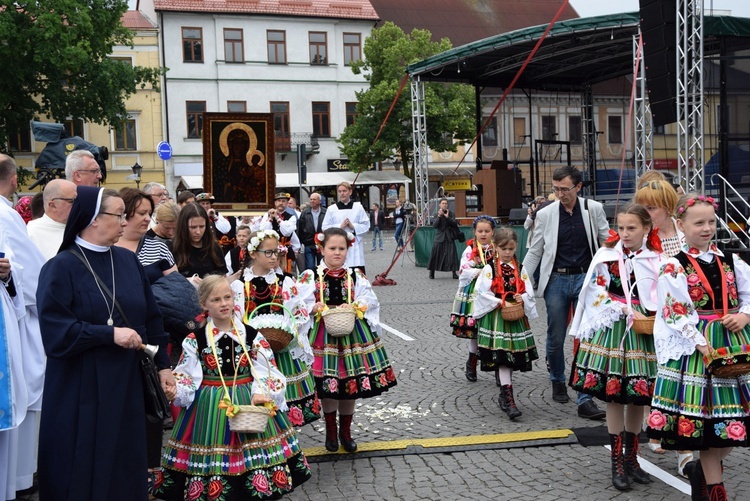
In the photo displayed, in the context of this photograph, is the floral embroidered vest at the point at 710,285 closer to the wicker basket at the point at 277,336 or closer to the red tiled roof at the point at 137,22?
the wicker basket at the point at 277,336

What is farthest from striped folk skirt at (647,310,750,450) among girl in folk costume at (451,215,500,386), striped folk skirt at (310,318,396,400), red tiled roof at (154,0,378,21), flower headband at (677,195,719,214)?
red tiled roof at (154,0,378,21)

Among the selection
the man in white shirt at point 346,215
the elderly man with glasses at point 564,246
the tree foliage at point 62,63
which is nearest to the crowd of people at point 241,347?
the elderly man with glasses at point 564,246

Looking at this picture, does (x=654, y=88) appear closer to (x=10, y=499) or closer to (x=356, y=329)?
(x=356, y=329)

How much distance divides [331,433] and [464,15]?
4708 cm

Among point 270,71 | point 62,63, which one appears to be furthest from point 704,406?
point 270,71

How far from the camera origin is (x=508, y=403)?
23.6 feet

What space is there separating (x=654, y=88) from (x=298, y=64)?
113 feet

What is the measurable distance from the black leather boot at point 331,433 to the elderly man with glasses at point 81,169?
8.20ft

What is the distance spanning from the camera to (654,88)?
1366 centimetres

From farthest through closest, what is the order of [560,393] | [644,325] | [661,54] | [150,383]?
[661,54] < [560,393] < [644,325] < [150,383]

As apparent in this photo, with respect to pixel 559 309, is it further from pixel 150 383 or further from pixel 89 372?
pixel 89 372

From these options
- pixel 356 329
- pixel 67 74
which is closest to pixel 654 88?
pixel 356 329

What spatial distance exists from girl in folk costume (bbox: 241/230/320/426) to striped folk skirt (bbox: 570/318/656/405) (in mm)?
1855

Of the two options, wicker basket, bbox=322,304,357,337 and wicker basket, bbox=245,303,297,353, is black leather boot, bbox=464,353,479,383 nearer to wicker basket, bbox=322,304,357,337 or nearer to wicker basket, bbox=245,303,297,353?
wicker basket, bbox=322,304,357,337
